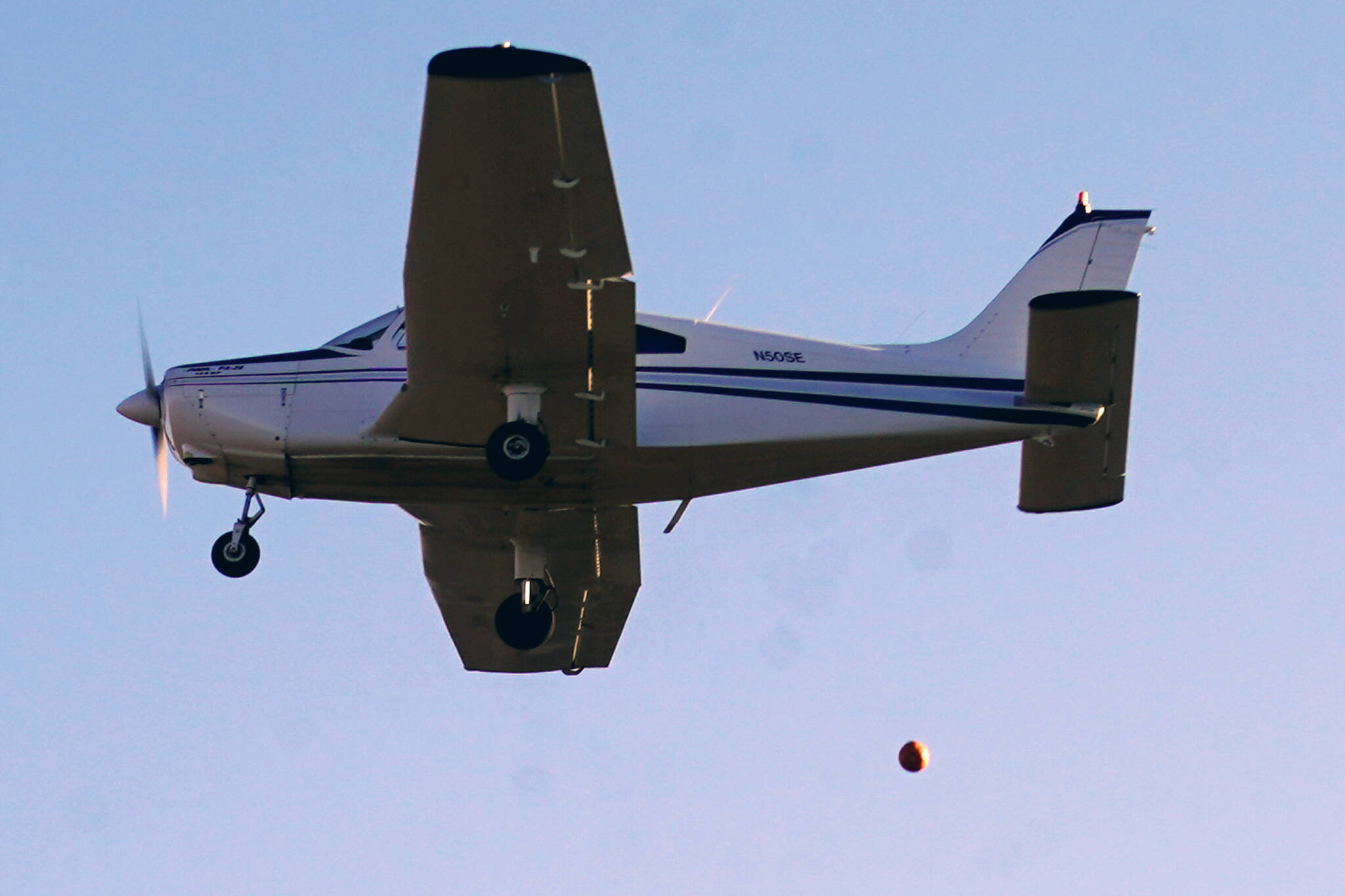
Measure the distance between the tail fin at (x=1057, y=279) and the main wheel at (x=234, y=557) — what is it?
22.4 feet

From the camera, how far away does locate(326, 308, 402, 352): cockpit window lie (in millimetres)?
17969

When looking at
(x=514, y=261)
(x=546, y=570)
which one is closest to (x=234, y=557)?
(x=546, y=570)

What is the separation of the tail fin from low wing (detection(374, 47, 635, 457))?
356 centimetres

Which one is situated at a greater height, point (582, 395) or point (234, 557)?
point (582, 395)

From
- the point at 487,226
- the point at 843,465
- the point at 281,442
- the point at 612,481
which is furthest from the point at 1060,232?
the point at 281,442

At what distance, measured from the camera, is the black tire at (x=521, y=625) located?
19.1m

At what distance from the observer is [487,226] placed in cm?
1505

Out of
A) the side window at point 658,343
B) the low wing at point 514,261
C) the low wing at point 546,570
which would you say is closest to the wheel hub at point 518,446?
the low wing at point 514,261

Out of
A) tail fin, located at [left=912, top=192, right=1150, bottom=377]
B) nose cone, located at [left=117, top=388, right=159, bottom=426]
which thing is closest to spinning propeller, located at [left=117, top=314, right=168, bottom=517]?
nose cone, located at [left=117, top=388, right=159, bottom=426]

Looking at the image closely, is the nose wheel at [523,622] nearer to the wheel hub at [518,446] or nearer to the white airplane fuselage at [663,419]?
the white airplane fuselage at [663,419]

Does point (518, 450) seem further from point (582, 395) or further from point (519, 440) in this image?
point (582, 395)

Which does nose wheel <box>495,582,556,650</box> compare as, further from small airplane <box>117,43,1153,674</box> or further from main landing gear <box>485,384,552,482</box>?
main landing gear <box>485,384,552,482</box>

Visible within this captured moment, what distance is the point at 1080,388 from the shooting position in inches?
653

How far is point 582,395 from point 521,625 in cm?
349
